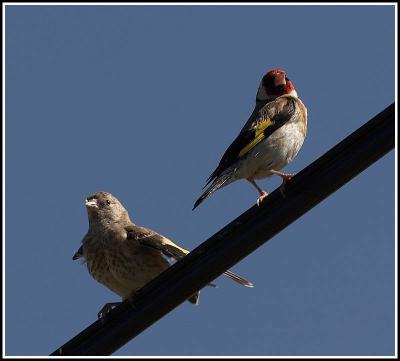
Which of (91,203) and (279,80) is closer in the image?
(91,203)

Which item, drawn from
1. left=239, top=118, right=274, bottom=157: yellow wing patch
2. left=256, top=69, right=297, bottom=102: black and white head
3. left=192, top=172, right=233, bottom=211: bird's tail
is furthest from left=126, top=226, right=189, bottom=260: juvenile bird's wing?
left=256, top=69, right=297, bottom=102: black and white head

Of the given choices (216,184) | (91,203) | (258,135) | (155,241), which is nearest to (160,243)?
(155,241)

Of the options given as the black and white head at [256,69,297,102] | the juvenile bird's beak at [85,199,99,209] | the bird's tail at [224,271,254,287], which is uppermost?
the black and white head at [256,69,297,102]

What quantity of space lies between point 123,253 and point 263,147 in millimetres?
1820

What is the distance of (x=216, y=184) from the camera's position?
9672 mm

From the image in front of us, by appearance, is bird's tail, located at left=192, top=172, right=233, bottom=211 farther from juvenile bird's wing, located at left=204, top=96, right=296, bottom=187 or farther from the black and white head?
the black and white head

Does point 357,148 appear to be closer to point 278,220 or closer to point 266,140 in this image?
point 278,220

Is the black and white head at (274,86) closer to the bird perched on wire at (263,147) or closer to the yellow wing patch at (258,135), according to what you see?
the bird perched on wire at (263,147)

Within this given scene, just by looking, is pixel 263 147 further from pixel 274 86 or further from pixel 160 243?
pixel 274 86

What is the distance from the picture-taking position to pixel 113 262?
937cm

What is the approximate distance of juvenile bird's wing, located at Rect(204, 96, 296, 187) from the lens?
984 cm

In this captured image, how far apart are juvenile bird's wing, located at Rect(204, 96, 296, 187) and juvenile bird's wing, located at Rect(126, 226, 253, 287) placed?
0.84 metres

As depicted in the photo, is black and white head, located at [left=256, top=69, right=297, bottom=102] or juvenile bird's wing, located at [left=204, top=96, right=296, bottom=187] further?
black and white head, located at [left=256, top=69, right=297, bottom=102]

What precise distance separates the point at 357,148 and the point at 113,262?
4.20m
